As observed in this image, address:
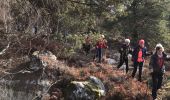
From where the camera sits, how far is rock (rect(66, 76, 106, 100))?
17453 millimetres

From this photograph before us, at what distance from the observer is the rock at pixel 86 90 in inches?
687

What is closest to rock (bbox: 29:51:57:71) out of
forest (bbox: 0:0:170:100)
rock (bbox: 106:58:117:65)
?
forest (bbox: 0:0:170:100)

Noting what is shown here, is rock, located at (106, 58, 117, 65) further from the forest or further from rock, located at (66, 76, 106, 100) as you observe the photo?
rock, located at (66, 76, 106, 100)

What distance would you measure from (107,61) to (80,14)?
12.2 meters

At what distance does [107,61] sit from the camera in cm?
2366

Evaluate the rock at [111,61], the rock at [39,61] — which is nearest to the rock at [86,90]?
the rock at [39,61]

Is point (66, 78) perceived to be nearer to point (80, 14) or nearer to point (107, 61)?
point (107, 61)

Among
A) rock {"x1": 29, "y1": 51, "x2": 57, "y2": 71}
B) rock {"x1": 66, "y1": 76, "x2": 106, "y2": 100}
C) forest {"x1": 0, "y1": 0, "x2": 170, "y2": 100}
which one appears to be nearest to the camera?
forest {"x1": 0, "y1": 0, "x2": 170, "y2": 100}

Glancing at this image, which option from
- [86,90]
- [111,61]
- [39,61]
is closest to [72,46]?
[86,90]

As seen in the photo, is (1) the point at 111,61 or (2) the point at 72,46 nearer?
(2) the point at 72,46

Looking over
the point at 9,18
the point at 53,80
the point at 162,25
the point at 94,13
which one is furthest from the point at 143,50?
the point at 162,25

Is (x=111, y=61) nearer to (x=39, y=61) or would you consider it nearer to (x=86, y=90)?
(x=39, y=61)

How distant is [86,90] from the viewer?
691 inches

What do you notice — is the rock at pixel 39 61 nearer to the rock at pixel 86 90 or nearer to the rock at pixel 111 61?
the rock at pixel 86 90
